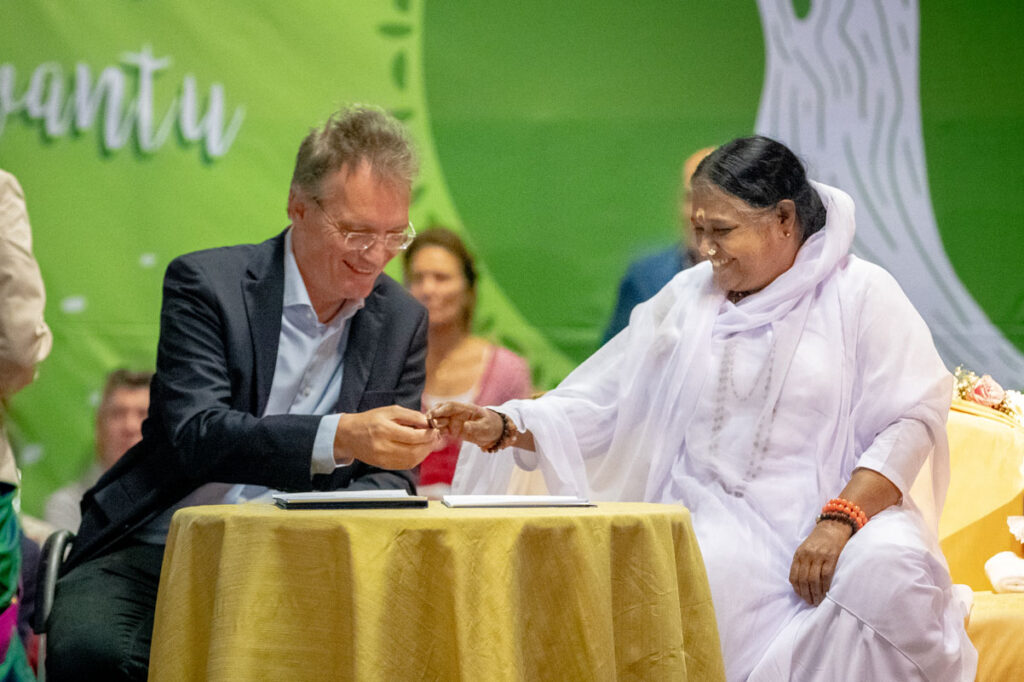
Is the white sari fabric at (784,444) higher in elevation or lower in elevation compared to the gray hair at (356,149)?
lower

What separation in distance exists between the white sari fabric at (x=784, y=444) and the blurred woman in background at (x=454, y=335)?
0.89 m

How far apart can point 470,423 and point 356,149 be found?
768mm

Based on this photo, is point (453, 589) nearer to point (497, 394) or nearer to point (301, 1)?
point (497, 394)

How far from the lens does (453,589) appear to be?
1990mm

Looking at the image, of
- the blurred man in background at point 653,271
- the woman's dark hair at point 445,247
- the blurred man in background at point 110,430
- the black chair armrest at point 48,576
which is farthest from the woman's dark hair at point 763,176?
the blurred man in background at point 110,430

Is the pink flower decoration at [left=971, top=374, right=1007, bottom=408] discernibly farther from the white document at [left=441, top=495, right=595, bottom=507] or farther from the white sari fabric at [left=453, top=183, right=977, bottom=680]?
the white document at [left=441, top=495, right=595, bottom=507]

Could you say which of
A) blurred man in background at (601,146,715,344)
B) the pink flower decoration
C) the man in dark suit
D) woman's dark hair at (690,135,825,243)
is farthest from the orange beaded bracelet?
blurred man in background at (601,146,715,344)

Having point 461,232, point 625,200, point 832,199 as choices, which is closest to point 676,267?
point 625,200

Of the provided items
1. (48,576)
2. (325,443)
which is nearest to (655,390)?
(325,443)

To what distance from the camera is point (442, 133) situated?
4363 mm

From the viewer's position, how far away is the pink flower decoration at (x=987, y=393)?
4012 mm

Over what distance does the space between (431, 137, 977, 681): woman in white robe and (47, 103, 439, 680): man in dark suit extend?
280 millimetres

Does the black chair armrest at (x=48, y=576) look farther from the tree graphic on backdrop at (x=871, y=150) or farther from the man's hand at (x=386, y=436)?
the tree graphic on backdrop at (x=871, y=150)

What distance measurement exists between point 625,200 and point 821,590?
202cm
